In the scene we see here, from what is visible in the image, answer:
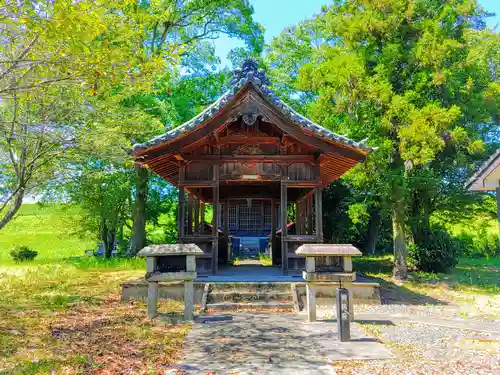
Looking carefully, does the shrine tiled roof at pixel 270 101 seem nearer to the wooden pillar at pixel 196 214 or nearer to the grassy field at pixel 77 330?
the grassy field at pixel 77 330

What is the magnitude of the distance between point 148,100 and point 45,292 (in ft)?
39.6

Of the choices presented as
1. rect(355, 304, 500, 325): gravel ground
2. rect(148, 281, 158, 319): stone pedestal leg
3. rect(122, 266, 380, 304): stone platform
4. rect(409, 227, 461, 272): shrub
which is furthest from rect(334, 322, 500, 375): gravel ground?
rect(409, 227, 461, 272): shrub

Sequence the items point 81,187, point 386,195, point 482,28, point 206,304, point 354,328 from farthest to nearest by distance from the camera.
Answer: point 482,28 < point 81,187 < point 386,195 < point 206,304 < point 354,328

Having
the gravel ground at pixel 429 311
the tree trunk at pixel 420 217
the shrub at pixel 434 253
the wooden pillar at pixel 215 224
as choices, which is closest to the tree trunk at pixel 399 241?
the tree trunk at pixel 420 217

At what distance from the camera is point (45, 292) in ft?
34.1

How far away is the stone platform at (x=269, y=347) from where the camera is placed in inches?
187

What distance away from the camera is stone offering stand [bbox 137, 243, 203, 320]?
740cm

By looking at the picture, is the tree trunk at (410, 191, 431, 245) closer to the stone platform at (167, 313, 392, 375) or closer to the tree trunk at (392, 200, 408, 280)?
the tree trunk at (392, 200, 408, 280)

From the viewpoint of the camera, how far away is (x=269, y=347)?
5.64 meters

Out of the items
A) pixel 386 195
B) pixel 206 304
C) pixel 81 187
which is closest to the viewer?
pixel 206 304

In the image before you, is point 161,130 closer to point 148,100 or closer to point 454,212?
point 148,100

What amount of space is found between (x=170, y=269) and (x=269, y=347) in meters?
2.82

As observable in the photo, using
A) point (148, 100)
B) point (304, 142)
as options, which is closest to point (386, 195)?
point (304, 142)

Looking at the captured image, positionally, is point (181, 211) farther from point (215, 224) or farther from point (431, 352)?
point (431, 352)
